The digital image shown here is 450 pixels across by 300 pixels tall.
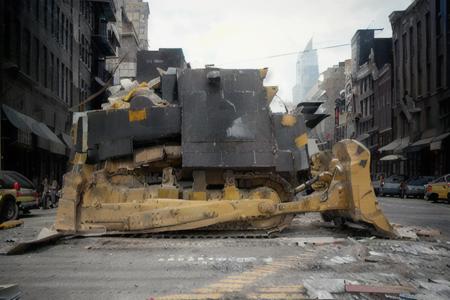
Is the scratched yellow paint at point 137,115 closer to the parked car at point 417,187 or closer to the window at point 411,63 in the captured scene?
the parked car at point 417,187

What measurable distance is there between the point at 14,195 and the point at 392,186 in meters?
27.2

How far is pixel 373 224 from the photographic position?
9148mm

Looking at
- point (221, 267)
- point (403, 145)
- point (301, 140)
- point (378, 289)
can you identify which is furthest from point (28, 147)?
point (403, 145)

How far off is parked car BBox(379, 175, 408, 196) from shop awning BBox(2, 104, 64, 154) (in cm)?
2203

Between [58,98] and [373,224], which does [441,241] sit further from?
[58,98]

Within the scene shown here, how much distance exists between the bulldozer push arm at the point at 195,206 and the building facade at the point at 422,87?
29.2 m

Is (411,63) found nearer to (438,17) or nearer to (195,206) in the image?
(438,17)

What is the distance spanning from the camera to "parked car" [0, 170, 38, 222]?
591 inches

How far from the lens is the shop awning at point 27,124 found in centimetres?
2308

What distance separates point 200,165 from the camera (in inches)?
384

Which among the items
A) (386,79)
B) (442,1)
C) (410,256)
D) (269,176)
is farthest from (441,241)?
(386,79)

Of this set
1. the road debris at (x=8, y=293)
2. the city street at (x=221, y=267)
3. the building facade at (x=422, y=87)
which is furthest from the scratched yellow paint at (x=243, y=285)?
the building facade at (x=422, y=87)

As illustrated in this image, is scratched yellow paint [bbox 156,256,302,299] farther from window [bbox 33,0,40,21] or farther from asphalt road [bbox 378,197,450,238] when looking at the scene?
window [bbox 33,0,40,21]

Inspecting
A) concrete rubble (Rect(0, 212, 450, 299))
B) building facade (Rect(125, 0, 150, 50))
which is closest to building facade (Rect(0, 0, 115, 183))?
concrete rubble (Rect(0, 212, 450, 299))
